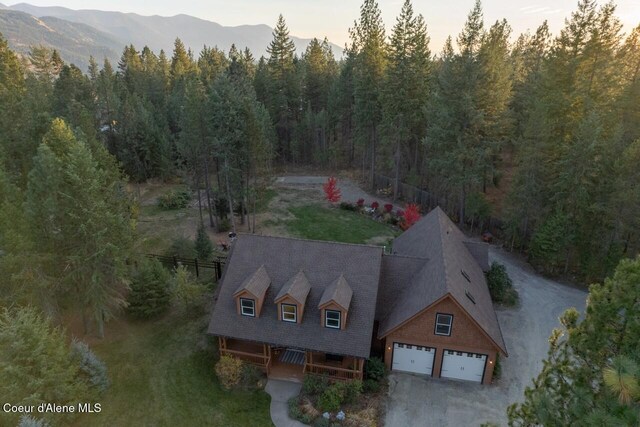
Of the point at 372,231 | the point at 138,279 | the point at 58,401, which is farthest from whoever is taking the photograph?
the point at 372,231

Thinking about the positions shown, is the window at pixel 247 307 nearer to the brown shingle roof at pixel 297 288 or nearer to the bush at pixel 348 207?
the brown shingle roof at pixel 297 288

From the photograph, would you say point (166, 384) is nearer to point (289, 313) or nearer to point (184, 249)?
point (289, 313)

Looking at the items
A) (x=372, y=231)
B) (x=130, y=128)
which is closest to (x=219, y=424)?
(x=372, y=231)

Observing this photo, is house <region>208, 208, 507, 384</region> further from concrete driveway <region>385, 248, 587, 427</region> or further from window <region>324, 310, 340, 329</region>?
concrete driveway <region>385, 248, 587, 427</region>

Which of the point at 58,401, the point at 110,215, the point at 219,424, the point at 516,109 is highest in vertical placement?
the point at 516,109

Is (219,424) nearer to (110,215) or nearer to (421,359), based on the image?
(421,359)

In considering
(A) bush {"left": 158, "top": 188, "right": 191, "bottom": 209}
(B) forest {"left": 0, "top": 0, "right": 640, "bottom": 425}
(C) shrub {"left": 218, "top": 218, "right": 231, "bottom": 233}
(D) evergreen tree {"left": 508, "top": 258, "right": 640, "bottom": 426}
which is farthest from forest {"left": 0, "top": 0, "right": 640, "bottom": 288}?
(D) evergreen tree {"left": 508, "top": 258, "right": 640, "bottom": 426}
